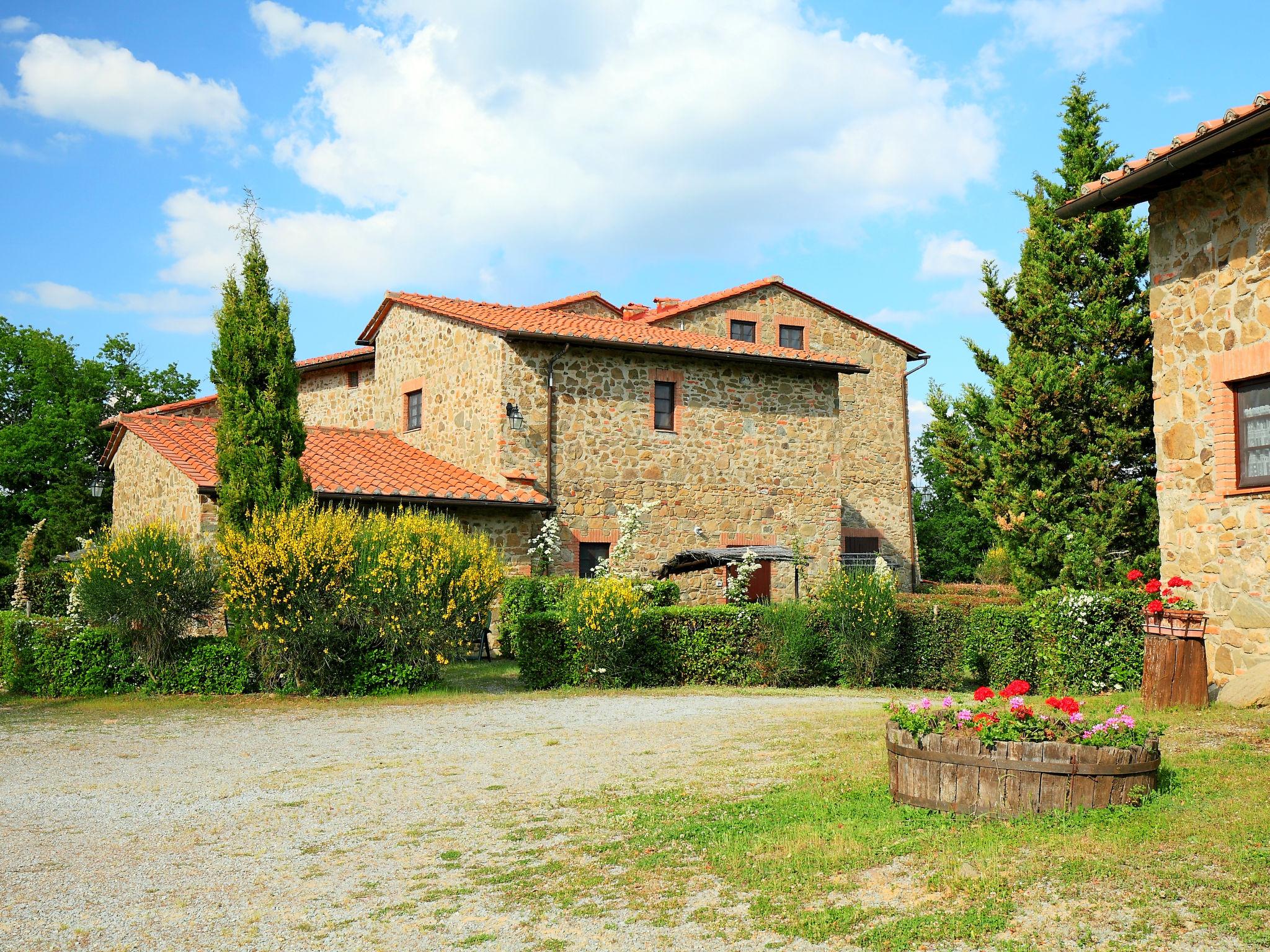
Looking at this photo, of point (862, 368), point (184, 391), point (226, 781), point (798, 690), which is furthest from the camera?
point (184, 391)

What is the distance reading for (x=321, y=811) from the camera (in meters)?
6.74

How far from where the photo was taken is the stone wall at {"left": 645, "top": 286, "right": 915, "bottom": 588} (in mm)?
28203

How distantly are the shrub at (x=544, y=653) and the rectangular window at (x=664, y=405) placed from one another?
289 inches

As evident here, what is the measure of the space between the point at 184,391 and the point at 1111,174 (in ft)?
115

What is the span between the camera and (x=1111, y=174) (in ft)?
33.2

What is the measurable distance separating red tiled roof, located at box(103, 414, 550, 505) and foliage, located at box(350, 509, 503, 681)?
3.95m

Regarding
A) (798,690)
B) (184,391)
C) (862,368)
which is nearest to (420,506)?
(798,690)

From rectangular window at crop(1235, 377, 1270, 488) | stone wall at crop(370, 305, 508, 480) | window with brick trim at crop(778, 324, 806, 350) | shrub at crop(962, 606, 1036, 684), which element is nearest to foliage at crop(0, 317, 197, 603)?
stone wall at crop(370, 305, 508, 480)

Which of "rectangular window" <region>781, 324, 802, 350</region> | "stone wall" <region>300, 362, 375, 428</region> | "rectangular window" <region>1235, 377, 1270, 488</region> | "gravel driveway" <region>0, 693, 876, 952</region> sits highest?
"rectangular window" <region>781, 324, 802, 350</region>

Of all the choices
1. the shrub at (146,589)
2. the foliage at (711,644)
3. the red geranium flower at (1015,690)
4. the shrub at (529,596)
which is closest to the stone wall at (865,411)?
the shrub at (529,596)

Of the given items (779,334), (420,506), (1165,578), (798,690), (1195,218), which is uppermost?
(779,334)

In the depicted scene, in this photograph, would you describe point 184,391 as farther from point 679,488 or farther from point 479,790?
point 479,790

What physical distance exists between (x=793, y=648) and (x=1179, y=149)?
287 inches

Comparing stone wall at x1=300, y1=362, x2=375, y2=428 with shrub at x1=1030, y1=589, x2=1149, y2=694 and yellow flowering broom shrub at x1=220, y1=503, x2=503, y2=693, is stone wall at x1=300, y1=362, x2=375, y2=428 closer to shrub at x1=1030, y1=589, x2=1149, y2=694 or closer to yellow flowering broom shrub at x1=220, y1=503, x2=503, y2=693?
yellow flowering broom shrub at x1=220, y1=503, x2=503, y2=693
